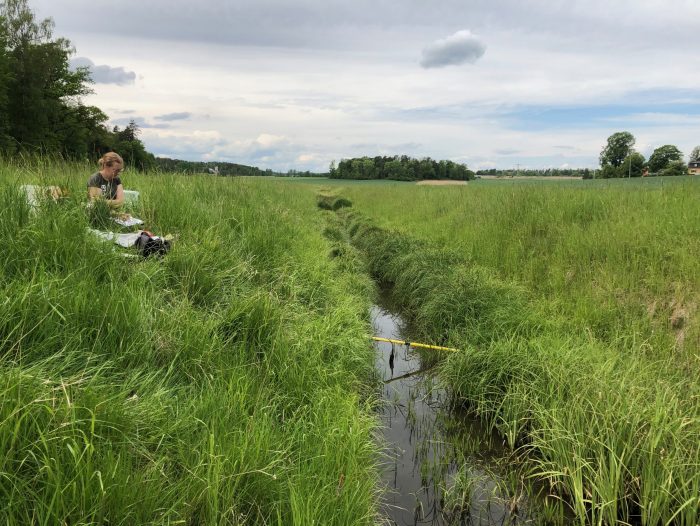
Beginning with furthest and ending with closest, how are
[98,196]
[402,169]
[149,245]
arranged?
[402,169] → [98,196] → [149,245]

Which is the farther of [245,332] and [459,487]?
[245,332]

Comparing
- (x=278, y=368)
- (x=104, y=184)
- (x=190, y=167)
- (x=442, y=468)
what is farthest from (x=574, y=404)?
(x=190, y=167)

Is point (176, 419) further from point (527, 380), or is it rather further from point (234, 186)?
point (234, 186)

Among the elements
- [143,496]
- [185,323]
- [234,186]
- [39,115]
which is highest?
[39,115]

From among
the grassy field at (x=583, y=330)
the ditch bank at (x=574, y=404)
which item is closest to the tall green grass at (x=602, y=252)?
the grassy field at (x=583, y=330)

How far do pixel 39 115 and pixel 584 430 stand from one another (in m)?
41.1

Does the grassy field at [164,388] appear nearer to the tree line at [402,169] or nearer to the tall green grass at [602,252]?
the tall green grass at [602,252]

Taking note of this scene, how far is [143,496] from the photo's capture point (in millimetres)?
1857

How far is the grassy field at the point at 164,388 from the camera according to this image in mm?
1809

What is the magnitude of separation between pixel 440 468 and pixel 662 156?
166 ft

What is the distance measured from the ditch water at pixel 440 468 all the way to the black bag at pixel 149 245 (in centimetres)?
285

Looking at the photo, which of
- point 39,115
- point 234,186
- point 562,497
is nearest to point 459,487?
point 562,497

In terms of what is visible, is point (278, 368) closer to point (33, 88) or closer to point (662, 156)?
point (33, 88)

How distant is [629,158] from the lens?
128 ft
